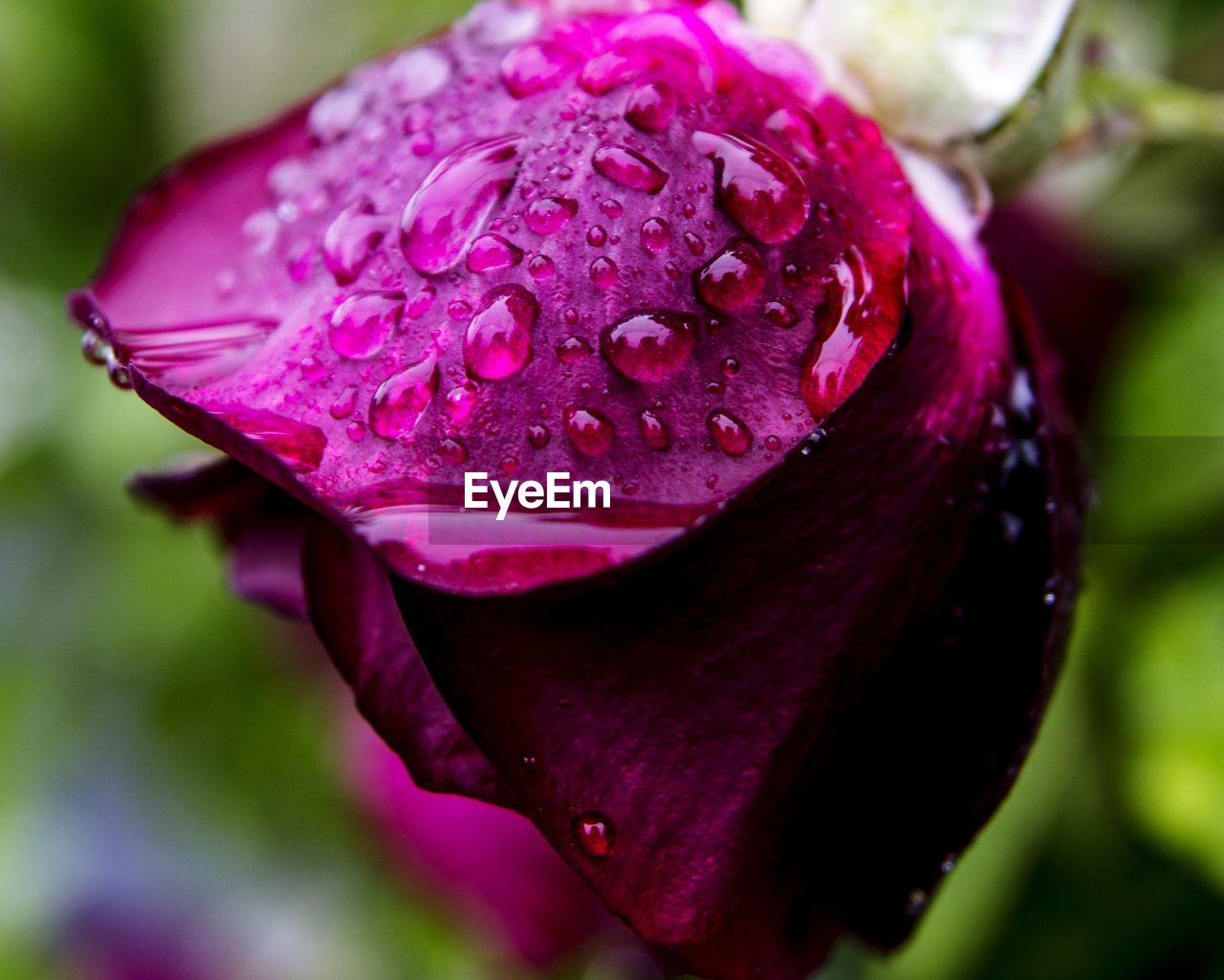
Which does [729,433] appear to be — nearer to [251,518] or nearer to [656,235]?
[656,235]

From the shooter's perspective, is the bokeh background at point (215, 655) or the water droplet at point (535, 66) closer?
the water droplet at point (535, 66)

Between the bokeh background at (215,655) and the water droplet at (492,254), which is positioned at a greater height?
the water droplet at (492,254)

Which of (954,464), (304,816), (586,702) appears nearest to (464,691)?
(586,702)

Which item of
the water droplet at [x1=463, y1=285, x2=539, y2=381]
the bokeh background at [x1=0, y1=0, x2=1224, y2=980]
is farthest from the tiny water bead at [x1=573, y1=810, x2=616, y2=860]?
the bokeh background at [x1=0, y1=0, x2=1224, y2=980]

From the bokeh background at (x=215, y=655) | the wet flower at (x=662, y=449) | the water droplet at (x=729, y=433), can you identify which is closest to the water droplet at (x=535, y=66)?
the wet flower at (x=662, y=449)

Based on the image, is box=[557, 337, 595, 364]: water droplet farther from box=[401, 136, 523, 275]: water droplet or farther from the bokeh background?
the bokeh background

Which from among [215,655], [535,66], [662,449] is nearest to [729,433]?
[662,449]

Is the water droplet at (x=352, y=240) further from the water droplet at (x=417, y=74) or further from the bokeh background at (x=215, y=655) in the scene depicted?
the bokeh background at (x=215, y=655)
